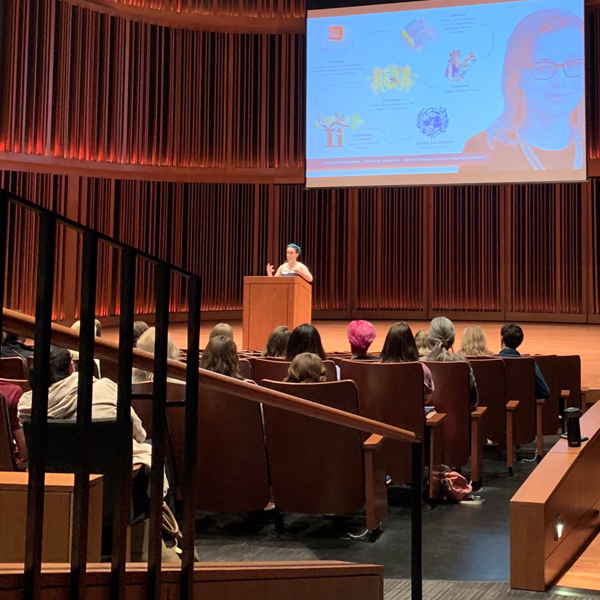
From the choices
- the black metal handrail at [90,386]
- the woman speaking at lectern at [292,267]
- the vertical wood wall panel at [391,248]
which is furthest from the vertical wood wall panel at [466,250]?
the black metal handrail at [90,386]

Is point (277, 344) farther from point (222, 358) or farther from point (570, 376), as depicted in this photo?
point (570, 376)

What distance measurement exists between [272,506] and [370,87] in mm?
7172

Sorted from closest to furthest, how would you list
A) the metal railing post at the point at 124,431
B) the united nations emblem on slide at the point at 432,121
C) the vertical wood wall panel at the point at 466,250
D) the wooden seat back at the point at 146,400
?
the metal railing post at the point at 124,431, the wooden seat back at the point at 146,400, the united nations emblem on slide at the point at 432,121, the vertical wood wall panel at the point at 466,250

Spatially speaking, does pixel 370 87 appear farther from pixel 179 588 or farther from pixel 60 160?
pixel 179 588

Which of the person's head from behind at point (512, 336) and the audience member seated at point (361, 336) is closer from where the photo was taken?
the audience member seated at point (361, 336)

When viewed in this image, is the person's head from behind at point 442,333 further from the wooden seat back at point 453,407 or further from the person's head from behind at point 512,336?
the person's head from behind at point 512,336

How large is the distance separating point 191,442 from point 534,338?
28.3 feet

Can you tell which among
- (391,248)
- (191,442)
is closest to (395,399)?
(191,442)

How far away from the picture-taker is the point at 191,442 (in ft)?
5.80

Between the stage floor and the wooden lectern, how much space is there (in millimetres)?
841

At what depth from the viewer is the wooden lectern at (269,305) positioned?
779cm

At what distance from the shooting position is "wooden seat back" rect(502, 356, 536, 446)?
513 cm

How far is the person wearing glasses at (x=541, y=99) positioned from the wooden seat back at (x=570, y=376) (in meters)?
3.73

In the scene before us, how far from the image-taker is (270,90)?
12.5 meters
